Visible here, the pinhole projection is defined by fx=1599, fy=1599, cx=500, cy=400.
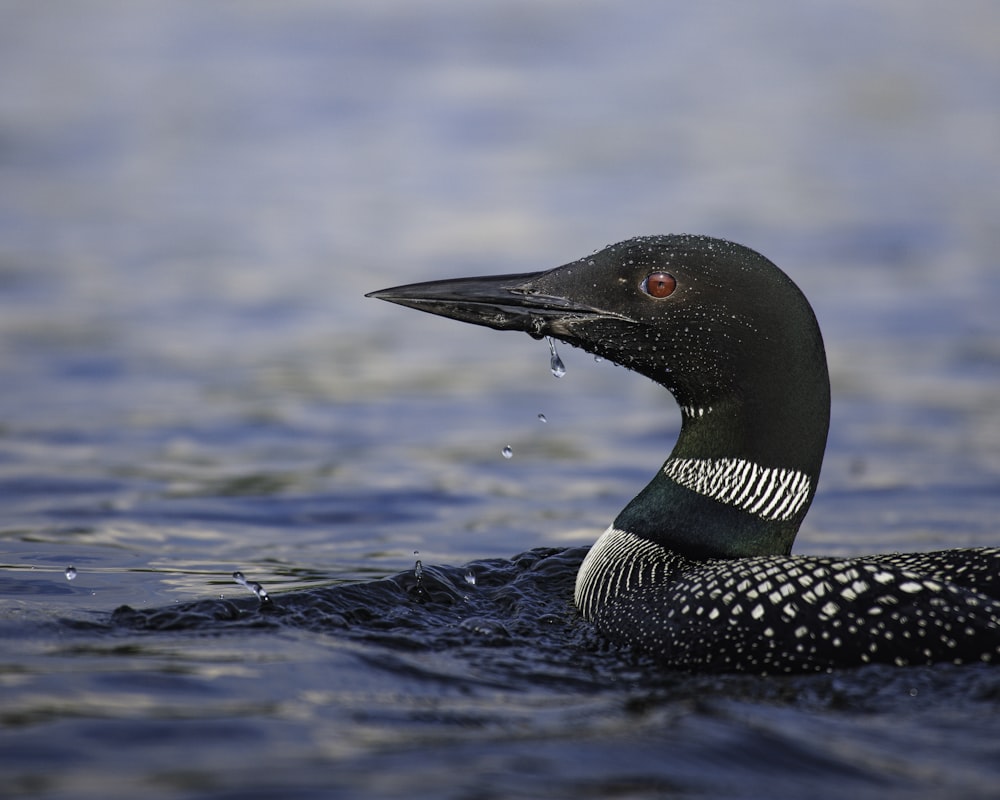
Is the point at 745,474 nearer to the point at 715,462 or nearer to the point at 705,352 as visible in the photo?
the point at 715,462

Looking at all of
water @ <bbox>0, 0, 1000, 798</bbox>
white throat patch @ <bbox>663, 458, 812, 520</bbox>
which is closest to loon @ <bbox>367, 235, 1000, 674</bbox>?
white throat patch @ <bbox>663, 458, 812, 520</bbox>

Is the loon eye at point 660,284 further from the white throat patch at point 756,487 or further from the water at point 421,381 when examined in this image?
the water at point 421,381

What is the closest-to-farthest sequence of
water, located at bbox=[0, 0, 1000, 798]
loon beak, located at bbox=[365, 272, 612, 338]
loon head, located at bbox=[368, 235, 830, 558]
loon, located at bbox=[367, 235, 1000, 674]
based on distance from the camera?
water, located at bbox=[0, 0, 1000, 798]
loon, located at bbox=[367, 235, 1000, 674]
loon head, located at bbox=[368, 235, 830, 558]
loon beak, located at bbox=[365, 272, 612, 338]

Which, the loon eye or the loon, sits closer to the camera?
the loon

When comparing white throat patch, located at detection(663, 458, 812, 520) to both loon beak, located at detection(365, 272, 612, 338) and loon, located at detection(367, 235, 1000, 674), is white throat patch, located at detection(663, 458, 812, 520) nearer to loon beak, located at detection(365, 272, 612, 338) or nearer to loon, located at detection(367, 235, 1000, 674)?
loon, located at detection(367, 235, 1000, 674)

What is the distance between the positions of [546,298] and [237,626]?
116cm

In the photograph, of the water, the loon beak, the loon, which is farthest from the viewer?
the loon beak

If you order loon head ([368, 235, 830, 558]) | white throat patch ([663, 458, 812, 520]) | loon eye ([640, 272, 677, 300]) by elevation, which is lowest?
white throat patch ([663, 458, 812, 520])

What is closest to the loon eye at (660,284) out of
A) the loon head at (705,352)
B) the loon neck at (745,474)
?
the loon head at (705,352)

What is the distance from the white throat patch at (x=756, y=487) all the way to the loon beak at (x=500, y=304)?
515mm

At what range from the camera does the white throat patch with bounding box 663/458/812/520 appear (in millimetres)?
4082

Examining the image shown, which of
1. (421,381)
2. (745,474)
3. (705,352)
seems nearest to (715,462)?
(745,474)

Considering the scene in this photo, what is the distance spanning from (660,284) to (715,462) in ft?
1.57

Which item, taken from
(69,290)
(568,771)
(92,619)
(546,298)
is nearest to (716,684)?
(568,771)
